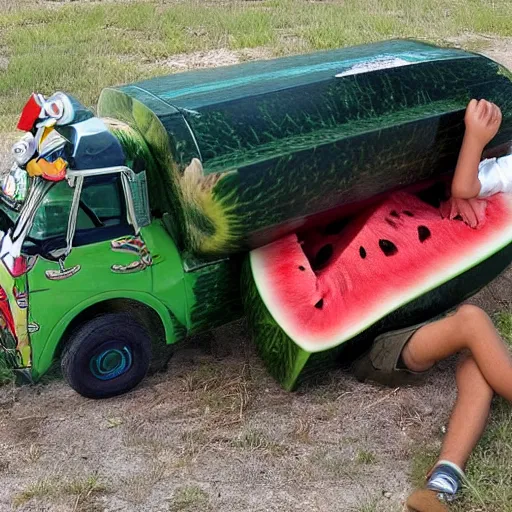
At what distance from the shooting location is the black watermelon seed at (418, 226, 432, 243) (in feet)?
11.5

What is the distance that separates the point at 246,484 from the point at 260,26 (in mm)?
7781

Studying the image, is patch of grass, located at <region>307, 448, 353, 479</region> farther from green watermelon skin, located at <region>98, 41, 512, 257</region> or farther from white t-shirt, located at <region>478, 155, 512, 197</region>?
white t-shirt, located at <region>478, 155, 512, 197</region>

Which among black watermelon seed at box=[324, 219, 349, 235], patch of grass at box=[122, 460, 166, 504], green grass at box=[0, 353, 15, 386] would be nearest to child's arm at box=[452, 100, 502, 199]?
black watermelon seed at box=[324, 219, 349, 235]

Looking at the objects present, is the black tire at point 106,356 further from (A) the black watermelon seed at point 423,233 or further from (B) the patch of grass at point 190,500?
(A) the black watermelon seed at point 423,233

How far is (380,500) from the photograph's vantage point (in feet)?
9.26

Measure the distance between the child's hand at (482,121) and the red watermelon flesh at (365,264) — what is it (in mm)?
369

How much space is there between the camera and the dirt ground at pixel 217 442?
287 centimetres

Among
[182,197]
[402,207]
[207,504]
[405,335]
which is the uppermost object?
[182,197]

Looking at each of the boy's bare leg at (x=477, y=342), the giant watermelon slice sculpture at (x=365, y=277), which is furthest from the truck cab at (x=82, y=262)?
the boy's bare leg at (x=477, y=342)

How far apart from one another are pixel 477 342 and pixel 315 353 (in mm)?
663

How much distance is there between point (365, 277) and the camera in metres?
3.33

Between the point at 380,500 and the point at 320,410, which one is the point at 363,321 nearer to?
the point at 320,410

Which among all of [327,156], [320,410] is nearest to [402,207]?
[327,156]

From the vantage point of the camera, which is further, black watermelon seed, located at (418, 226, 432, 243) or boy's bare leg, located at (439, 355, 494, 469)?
black watermelon seed, located at (418, 226, 432, 243)
